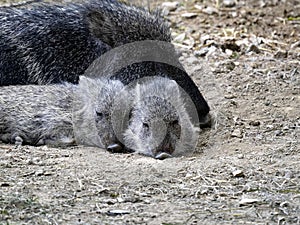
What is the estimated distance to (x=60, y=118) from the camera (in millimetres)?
5789

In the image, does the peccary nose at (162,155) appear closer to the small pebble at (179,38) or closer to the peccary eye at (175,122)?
the peccary eye at (175,122)

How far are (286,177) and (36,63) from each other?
3197 mm

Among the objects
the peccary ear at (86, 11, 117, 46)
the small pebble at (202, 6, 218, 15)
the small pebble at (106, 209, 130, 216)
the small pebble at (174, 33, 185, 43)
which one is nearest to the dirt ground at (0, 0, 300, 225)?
the small pebble at (106, 209, 130, 216)

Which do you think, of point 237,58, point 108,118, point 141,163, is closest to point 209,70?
point 237,58

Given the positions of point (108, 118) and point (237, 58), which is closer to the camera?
point (108, 118)

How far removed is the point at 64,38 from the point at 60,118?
4.67ft

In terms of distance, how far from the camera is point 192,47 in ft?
26.7

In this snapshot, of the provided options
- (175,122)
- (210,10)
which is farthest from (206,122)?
(210,10)

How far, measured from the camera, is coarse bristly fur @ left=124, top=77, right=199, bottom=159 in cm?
535

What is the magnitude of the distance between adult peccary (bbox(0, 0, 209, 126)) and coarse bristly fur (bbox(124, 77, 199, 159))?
1194 mm

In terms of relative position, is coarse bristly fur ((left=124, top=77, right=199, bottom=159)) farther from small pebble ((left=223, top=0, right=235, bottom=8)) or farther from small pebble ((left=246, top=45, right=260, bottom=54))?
small pebble ((left=223, top=0, right=235, bottom=8))

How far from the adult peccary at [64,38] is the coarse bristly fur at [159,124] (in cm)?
119

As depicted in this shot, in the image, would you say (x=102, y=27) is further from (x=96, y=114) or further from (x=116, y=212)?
(x=116, y=212)

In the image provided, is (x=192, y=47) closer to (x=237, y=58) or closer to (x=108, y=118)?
(x=237, y=58)
